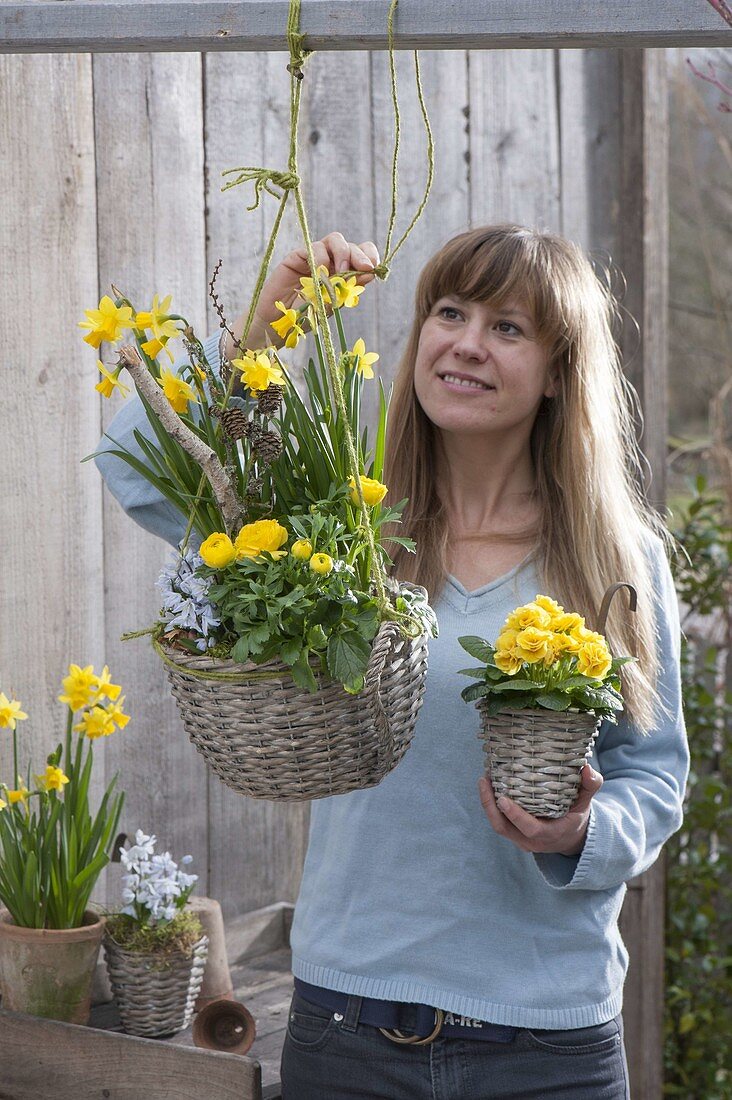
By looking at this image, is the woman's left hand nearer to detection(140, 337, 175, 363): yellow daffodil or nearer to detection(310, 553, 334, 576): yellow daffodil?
detection(310, 553, 334, 576): yellow daffodil

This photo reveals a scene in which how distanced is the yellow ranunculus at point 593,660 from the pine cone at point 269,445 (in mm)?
389

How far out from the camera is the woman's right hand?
4.54 ft


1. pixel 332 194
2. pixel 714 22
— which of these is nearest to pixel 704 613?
pixel 332 194

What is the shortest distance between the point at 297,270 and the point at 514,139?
1572 millimetres

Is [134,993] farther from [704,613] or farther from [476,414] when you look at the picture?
[704,613]

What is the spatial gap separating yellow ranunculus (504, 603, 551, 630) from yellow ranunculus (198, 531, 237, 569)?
34 centimetres

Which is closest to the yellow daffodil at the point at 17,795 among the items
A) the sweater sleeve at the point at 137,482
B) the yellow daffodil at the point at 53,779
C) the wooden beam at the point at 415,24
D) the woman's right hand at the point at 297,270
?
the yellow daffodil at the point at 53,779

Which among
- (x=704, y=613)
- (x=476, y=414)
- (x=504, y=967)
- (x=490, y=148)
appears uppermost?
(x=490, y=148)

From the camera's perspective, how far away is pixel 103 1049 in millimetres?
1586

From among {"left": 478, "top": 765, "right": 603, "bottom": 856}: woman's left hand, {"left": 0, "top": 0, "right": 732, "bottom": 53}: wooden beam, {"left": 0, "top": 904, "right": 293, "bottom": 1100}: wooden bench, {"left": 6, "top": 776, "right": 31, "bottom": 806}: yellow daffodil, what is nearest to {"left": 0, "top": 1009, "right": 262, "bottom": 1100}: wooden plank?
{"left": 0, "top": 904, "right": 293, "bottom": 1100}: wooden bench

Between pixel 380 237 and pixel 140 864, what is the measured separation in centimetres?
135

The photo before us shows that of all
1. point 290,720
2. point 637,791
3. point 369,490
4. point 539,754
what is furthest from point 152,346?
point 637,791

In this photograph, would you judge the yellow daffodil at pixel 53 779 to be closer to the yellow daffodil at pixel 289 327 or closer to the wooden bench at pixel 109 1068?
the wooden bench at pixel 109 1068

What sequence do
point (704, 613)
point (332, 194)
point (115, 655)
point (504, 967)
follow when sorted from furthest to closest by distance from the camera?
point (704, 613), point (332, 194), point (115, 655), point (504, 967)
